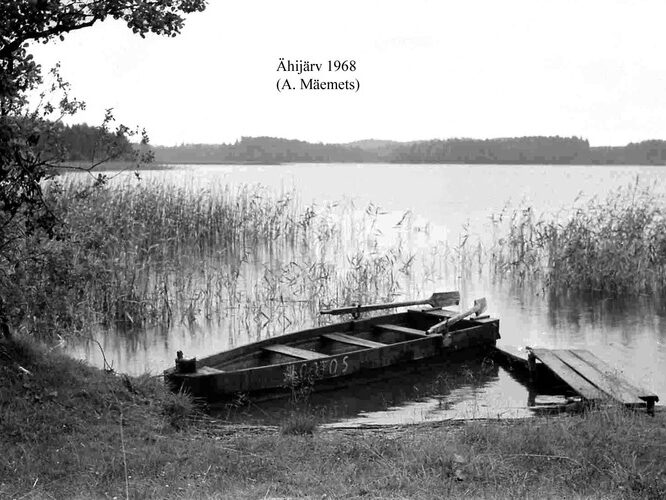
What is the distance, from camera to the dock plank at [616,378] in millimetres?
8078

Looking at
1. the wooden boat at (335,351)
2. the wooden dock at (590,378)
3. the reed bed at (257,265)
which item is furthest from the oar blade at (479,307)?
the reed bed at (257,265)

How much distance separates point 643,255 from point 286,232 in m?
8.74

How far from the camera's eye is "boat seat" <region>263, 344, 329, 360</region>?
31.3 feet

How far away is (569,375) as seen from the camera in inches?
368

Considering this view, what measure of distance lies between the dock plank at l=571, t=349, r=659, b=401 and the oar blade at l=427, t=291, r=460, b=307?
7.93 feet

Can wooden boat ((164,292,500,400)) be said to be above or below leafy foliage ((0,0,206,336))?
below

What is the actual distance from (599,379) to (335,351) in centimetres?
341

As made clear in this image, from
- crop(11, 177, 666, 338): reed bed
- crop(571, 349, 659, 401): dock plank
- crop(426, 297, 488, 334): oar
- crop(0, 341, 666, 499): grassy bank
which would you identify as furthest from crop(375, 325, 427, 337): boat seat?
crop(0, 341, 666, 499): grassy bank

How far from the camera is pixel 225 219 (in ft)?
63.6

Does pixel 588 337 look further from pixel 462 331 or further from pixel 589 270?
pixel 462 331

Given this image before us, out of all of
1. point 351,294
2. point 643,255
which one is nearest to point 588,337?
point 643,255

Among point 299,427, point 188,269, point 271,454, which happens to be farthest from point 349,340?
point 188,269

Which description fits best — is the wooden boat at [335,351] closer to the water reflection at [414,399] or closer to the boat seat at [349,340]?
the boat seat at [349,340]

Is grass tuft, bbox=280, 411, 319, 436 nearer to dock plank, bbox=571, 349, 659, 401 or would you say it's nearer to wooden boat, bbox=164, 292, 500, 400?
wooden boat, bbox=164, 292, 500, 400
